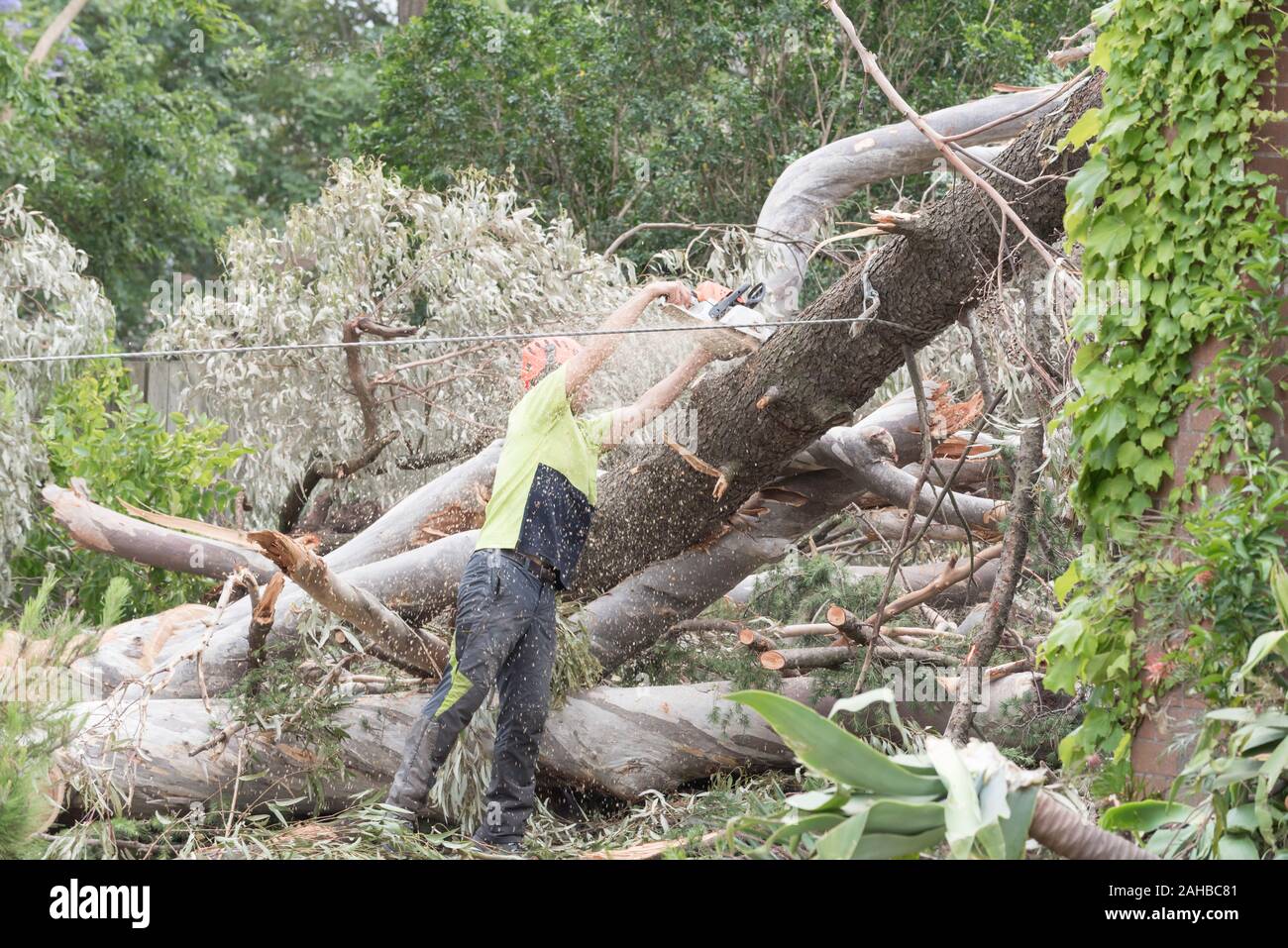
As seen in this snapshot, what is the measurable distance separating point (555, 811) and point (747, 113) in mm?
6660

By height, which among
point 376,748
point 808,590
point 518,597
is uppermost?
point 518,597

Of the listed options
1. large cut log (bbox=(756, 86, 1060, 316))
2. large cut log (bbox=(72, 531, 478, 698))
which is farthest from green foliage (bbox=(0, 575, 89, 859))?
large cut log (bbox=(756, 86, 1060, 316))

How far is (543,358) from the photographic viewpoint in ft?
16.3

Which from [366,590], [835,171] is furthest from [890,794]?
[835,171]

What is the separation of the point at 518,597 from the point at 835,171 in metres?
2.72

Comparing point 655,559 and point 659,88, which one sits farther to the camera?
point 659,88

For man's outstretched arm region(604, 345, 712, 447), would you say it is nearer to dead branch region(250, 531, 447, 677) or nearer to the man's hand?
the man's hand

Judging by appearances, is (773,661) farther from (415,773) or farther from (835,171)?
(835,171)

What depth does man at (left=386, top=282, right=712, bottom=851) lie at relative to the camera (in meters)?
4.05

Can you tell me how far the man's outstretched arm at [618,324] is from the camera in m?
4.01

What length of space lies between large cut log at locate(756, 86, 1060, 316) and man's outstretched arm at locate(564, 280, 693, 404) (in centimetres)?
160

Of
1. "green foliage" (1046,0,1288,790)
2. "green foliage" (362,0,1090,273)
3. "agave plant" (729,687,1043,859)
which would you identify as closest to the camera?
"agave plant" (729,687,1043,859)

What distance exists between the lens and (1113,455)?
2881mm
